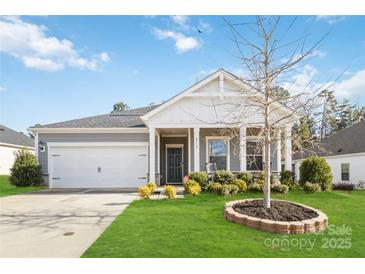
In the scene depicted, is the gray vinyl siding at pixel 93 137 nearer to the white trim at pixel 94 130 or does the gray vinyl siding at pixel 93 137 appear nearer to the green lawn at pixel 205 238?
the white trim at pixel 94 130

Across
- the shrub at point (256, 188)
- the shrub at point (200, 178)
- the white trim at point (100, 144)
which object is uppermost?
the white trim at point (100, 144)

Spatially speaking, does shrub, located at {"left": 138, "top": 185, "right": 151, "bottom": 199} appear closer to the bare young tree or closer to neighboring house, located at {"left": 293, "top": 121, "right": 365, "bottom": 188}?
the bare young tree

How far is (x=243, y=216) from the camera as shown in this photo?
5.93 meters

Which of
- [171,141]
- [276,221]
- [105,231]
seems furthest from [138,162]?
[276,221]

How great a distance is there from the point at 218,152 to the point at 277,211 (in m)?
8.03

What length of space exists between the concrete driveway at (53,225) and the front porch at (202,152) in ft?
14.4

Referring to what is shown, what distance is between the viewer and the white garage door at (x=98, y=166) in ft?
47.0

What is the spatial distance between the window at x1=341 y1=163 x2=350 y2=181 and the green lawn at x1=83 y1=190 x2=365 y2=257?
12.5m

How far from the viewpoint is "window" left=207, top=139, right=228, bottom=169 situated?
46.0 ft

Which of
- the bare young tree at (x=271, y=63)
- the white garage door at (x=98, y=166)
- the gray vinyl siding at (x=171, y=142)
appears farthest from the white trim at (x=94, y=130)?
the bare young tree at (x=271, y=63)

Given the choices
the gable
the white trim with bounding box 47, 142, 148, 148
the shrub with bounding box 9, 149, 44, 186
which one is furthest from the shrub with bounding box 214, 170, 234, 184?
the shrub with bounding box 9, 149, 44, 186

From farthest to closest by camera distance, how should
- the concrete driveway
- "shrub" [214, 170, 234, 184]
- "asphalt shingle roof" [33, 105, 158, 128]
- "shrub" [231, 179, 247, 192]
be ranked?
"asphalt shingle roof" [33, 105, 158, 128], "shrub" [214, 170, 234, 184], "shrub" [231, 179, 247, 192], the concrete driveway
